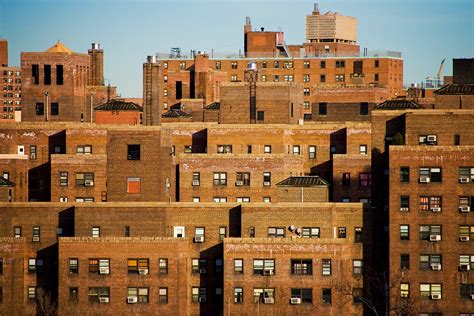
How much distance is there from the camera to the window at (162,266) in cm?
14362

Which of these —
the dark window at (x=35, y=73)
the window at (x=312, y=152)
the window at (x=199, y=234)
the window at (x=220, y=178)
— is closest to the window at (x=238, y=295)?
the window at (x=199, y=234)

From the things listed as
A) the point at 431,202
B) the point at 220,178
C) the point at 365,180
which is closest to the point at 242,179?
the point at 220,178

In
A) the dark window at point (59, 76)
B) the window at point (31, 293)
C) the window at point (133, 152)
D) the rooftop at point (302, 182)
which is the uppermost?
the dark window at point (59, 76)

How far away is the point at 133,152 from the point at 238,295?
21510 mm

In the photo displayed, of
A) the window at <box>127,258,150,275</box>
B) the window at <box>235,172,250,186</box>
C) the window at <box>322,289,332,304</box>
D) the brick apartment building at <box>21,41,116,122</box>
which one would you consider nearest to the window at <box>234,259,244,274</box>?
the window at <box>322,289,332,304</box>

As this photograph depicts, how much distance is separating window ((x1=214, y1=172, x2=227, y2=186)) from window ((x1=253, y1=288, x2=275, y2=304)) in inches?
1026

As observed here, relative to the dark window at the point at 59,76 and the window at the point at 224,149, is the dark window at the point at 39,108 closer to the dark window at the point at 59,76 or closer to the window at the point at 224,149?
the dark window at the point at 59,76

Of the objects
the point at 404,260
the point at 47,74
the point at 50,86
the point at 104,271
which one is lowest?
the point at 104,271

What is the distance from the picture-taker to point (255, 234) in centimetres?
14750

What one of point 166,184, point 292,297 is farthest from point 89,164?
point 292,297

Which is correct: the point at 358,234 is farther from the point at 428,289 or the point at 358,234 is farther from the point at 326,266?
the point at 428,289

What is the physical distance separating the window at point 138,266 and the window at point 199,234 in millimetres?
6356

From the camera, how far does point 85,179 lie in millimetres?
168750

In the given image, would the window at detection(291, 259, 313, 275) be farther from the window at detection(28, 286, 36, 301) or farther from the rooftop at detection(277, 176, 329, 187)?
the window at detection(28, 286, 36, 301)
